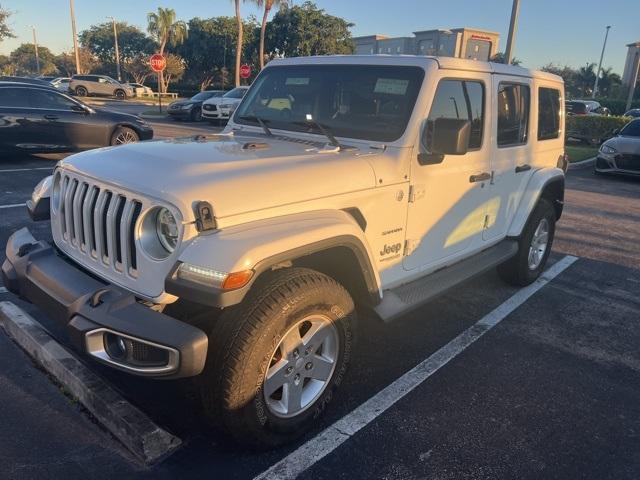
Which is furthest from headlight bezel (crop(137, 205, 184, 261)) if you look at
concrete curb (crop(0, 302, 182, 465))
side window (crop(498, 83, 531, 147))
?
side window (crop(498, 83, 531, 147))

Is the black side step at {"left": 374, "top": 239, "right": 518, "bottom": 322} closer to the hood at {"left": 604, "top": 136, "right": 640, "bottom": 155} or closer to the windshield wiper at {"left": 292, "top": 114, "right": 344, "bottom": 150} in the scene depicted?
the windshield wiper at {"left": 292, "top": 114, "right": 344, "bottom": 150}

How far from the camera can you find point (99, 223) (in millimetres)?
2768

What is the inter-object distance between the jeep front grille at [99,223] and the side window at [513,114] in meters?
3.01

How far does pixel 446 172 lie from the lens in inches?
146

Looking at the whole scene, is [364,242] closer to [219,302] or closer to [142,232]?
[219,302]

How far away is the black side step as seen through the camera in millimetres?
3279

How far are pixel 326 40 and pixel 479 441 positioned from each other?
48.9m

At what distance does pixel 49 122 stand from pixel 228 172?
9.39m

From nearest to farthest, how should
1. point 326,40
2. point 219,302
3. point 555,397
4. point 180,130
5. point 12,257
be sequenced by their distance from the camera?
point 219,302, point 12,257, point 555,397, point 180,130, point 326,40

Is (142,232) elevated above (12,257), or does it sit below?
above

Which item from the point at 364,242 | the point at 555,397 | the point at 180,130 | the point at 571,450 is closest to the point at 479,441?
the point at 571,450

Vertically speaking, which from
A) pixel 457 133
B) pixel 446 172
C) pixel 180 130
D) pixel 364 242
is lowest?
pixel 180 130

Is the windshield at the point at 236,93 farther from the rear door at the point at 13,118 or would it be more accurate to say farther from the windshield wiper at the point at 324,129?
the windshield wiper at the point at 324,129

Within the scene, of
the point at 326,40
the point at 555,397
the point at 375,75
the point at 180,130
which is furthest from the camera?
the point at 326,40
